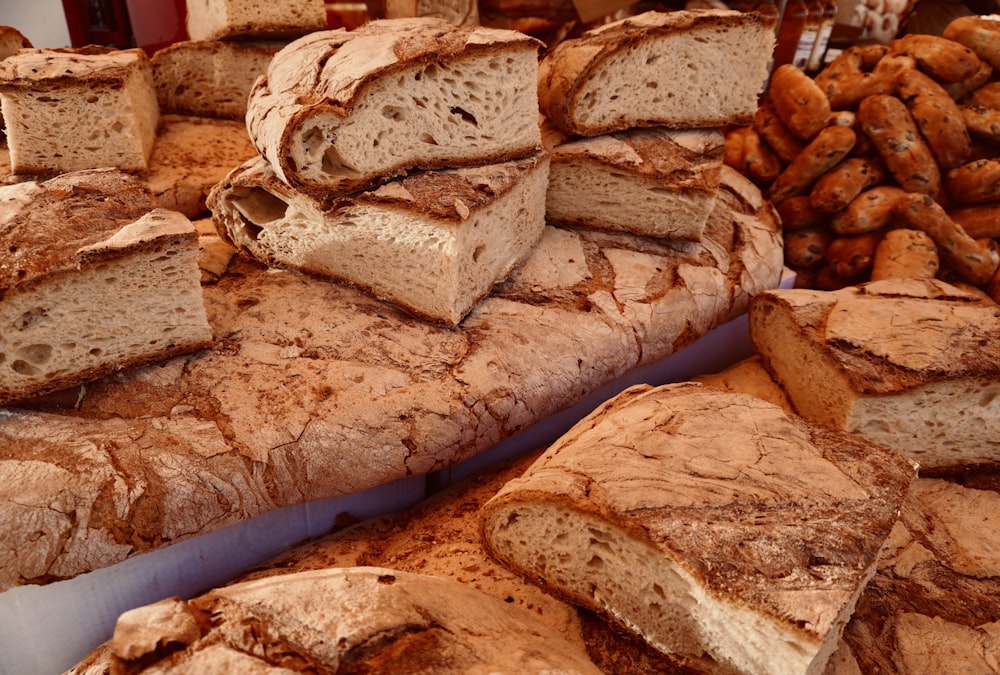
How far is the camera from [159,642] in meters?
1.14

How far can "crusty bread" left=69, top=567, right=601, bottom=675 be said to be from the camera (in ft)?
3.73

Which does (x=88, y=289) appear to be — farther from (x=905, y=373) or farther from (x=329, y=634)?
(x=905, y=373)

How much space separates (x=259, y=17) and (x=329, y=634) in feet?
8.38

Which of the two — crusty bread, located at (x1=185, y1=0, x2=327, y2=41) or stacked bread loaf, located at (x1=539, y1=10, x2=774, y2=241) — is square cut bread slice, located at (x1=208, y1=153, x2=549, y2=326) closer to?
stacked bread loaf, located at (x1=539, y1=10, x2=774, y2=241)

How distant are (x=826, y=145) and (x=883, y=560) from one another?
6.35ft

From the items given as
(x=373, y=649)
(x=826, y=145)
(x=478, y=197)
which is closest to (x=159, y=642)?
(x=373, y=649)

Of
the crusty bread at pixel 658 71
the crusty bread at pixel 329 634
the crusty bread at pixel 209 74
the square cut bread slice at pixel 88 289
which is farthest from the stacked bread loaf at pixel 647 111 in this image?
the crusty bread at pixel 329 634

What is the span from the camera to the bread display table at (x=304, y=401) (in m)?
1.65

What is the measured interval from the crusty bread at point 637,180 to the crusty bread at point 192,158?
4.35 ft

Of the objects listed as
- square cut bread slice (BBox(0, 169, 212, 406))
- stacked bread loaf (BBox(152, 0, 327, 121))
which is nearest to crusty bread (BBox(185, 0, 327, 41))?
stacked bread loaf (BBox(152, 0, 327, 121))

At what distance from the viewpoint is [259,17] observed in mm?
2848

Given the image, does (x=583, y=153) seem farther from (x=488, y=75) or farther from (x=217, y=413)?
(x=217, y=413)

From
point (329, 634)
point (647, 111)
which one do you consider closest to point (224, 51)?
point (647, 111)

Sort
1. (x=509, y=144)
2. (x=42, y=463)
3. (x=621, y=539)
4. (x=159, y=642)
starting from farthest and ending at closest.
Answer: (x=509, y=144)
(x=42, y=463)
(x=621, y=539)
(x=159, y=642)
